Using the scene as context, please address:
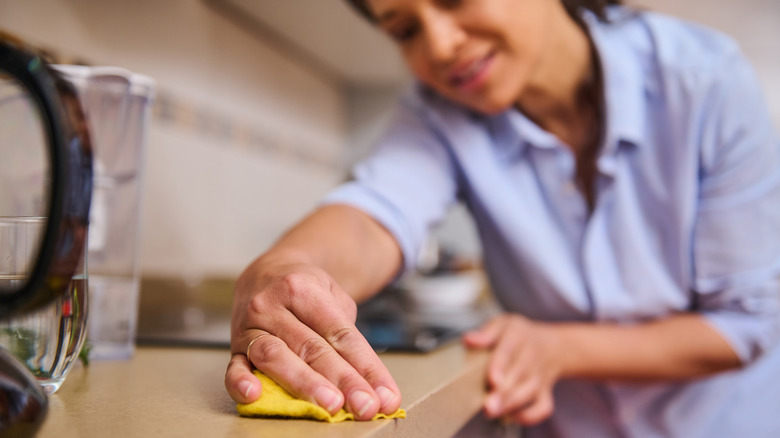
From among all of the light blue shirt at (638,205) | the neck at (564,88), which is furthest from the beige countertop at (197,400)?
the neck at (564,88)

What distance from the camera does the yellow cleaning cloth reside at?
0.34 meters

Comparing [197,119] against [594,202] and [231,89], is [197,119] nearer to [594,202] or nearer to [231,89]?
[231,89]

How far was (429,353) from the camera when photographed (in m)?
0.63

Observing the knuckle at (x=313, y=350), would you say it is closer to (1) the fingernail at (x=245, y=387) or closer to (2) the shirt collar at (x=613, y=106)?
(1) the fingernail at (x=245, y=387)

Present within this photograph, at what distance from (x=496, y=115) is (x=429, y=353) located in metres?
0.42

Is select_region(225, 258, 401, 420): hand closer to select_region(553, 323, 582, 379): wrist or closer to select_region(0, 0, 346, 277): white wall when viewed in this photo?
select_region(553, 323, 582, 379): wrist

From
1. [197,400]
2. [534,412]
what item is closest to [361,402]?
[197,400]

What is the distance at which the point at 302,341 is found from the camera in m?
0.40

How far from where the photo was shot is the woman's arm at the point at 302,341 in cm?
35

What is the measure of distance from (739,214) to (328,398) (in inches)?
26.7

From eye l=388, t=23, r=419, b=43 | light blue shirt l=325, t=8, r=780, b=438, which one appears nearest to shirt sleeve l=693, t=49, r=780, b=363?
light blue shirt l=325, t=8, r=780, b=438

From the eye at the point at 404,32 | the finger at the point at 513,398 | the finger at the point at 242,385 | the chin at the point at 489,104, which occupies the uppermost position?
the eye at the point at 404,32

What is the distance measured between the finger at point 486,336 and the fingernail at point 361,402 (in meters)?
0.38

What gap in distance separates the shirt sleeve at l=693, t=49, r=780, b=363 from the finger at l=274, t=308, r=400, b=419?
0.62m
